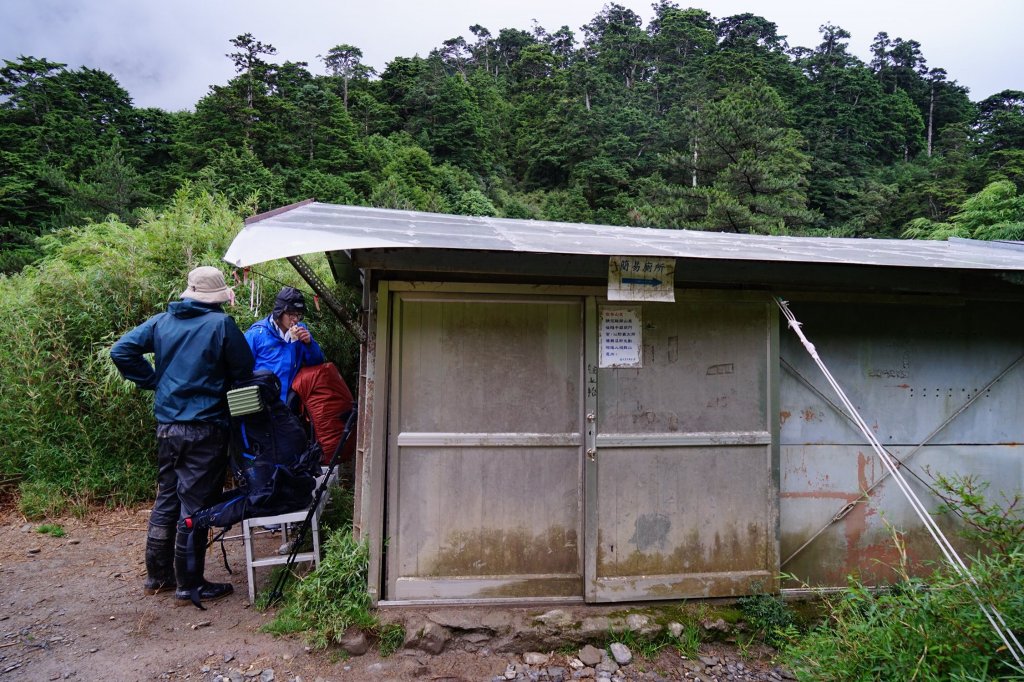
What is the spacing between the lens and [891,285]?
3.71 metres

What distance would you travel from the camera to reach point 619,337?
3.66 m

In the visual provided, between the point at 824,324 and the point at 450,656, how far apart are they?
3154 millimetres

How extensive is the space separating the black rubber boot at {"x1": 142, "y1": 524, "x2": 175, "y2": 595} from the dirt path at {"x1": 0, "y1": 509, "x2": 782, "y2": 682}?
83 mm

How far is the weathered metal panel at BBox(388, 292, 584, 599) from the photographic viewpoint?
351cm

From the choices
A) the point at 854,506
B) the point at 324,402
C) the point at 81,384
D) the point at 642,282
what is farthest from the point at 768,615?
the point at 81,384

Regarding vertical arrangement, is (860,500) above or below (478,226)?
below

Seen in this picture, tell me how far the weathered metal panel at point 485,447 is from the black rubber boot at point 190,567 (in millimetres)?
1233

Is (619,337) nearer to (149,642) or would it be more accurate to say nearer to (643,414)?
(643,414)

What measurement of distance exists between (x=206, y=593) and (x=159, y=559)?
1.26 feet

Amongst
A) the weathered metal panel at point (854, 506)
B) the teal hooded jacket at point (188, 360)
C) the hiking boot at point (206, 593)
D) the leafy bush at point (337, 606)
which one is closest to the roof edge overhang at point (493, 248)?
the teal hooded jacket at point (188, 360)

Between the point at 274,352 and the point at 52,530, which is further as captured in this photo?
the point at 52,530

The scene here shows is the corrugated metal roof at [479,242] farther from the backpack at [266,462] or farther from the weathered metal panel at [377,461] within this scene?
the backpack at [266,462]

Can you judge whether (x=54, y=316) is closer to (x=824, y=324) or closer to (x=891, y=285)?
(x=824, y=324)

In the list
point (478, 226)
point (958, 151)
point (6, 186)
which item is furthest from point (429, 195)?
point (958, 151)
